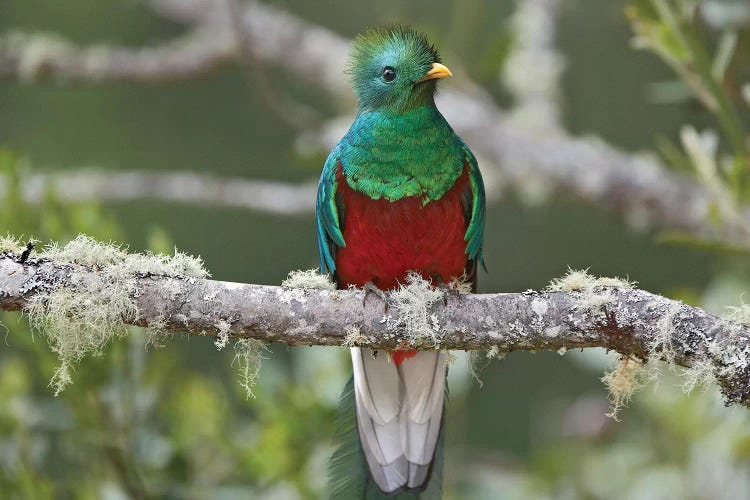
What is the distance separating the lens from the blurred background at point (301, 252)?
11.9 feet

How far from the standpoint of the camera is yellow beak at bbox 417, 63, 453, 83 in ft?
11.0

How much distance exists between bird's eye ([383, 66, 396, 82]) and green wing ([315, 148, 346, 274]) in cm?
31

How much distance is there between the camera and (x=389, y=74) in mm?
3449

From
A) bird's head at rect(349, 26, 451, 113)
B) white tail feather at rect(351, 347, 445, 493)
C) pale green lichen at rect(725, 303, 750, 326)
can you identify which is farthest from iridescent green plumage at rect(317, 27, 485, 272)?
pale green lichen at rect(725, 303, 750, 326)

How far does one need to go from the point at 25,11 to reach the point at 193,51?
173 centimetres

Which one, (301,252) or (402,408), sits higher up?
(301,252)

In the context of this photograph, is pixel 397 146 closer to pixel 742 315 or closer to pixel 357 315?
pixel 357 315

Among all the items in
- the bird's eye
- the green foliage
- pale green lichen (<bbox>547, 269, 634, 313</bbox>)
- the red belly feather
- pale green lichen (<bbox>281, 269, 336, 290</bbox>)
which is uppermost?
the bird's eye

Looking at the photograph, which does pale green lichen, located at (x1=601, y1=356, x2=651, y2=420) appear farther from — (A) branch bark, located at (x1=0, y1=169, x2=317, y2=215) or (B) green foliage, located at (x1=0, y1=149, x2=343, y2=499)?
(A) branch bark, located at (x1=0, y1=169, x2=317, y2=215)

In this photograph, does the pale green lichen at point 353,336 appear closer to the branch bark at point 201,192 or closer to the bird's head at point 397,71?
the bird's head at point 397,71

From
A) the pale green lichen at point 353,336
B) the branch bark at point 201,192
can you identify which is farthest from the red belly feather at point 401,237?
the branch bark at point 201,192

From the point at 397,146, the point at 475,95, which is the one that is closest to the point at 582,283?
the point at 397,146

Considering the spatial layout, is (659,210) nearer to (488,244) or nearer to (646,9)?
(646,9)

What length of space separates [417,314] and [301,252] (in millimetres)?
4245
